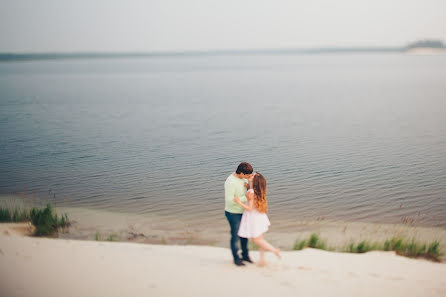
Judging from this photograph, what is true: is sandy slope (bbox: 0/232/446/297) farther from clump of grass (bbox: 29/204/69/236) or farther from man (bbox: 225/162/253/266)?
clump of grass (bbox: 29/204/69/236)

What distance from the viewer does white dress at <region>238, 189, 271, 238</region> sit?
6.84 metres

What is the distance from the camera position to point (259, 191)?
6.77 metres

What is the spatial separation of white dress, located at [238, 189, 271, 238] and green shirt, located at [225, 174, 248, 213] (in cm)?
15

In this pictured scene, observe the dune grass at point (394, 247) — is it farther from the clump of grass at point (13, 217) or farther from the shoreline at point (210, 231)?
the clump of grass at point (13, 217)

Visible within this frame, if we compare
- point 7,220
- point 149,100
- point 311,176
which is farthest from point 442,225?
point 149,100

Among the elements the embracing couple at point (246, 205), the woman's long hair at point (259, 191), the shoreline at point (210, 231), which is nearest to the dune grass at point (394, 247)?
the shoreline at point (210, 231)

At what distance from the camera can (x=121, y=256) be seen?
290 inches

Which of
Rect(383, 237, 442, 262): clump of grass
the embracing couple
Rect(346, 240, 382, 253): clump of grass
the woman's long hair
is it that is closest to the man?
the embracing couple

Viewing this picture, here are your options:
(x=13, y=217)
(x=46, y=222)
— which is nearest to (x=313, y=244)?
(x=46, y=222)

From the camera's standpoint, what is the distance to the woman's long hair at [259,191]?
6.76 m

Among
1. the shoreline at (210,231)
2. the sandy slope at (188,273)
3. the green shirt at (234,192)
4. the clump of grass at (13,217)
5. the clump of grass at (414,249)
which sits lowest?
the shoreline at (210,231)

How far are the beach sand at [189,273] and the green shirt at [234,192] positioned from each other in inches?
38.2

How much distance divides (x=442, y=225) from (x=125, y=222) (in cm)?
792

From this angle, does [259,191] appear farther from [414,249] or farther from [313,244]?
[414,249]
